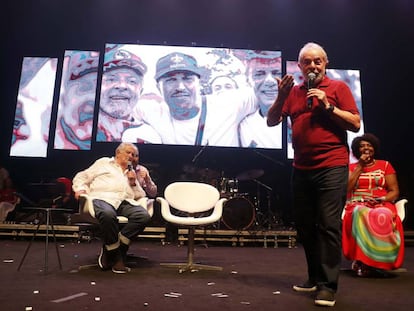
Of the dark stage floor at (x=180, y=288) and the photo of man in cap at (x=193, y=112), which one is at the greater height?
the photo of man in cap at (x=193, y=112)

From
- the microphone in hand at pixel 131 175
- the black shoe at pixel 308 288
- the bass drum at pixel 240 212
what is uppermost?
the microphone in hand at pixel 131 175

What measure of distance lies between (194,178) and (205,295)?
3.60m

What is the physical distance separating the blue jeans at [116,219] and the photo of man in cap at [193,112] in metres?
2.48

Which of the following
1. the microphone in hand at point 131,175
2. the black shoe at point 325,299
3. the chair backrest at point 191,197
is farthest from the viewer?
the chair backrest at point 191,197

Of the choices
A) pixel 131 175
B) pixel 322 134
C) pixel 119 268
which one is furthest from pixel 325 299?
pixel 131 175

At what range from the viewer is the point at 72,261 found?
334cm

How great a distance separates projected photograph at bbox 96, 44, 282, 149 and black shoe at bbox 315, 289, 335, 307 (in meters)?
3.82

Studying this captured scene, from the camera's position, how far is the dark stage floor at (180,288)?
183 centimetres

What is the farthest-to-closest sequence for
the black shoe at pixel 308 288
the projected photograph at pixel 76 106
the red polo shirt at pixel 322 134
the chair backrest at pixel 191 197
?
1. the projected photograph at pixel 76 106
2. the chair backrest at pixel 191 197
3. the black shoe at pixel 308 288
4. the red polo shirt at pixel 322 134

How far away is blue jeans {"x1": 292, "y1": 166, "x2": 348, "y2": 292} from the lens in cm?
189

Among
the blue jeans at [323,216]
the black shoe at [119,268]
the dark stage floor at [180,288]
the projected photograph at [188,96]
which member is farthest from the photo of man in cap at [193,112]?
the blue jeans at [323,216]

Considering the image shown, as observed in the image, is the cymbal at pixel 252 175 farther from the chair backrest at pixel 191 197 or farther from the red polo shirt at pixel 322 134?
the red polo shirt at pixel 322 134

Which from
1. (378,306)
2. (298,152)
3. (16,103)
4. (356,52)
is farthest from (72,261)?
(356,52)

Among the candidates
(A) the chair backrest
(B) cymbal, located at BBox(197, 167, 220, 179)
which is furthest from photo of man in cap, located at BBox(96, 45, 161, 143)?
(A) the chair backrest
